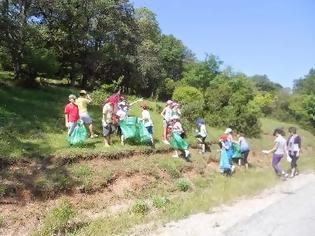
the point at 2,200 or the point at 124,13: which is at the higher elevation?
the point at 124,13

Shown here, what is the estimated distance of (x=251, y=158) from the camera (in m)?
25.9

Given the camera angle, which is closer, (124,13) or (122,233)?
(122,233)

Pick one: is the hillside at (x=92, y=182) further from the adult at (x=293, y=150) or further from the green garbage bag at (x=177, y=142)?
the adult at (x=293, y=150)

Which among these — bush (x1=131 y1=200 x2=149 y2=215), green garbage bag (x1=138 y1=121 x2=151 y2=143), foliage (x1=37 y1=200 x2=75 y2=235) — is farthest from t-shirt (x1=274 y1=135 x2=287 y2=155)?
foliage (x1=37 y1=200 x2=75 y2=235)

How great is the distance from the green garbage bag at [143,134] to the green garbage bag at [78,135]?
272 cm

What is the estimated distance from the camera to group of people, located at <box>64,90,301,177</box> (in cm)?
1716

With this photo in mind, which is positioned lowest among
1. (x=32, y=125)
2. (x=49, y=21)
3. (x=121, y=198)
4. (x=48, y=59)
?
(x=121, y=198)

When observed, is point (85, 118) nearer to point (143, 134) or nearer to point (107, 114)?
point (107, 114)

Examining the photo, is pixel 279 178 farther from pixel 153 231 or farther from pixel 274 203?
pixel 153 231

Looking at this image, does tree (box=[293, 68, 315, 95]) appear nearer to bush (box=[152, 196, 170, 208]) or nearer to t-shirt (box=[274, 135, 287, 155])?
t-shirt (box=[274, 135, 287, 155])

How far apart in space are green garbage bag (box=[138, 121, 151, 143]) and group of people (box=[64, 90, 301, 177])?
0.15 m

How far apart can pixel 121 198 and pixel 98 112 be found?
11030 millimetres

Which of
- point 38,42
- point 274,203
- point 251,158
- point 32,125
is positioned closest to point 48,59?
point 38,42

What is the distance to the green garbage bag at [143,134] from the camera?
18992 mm
